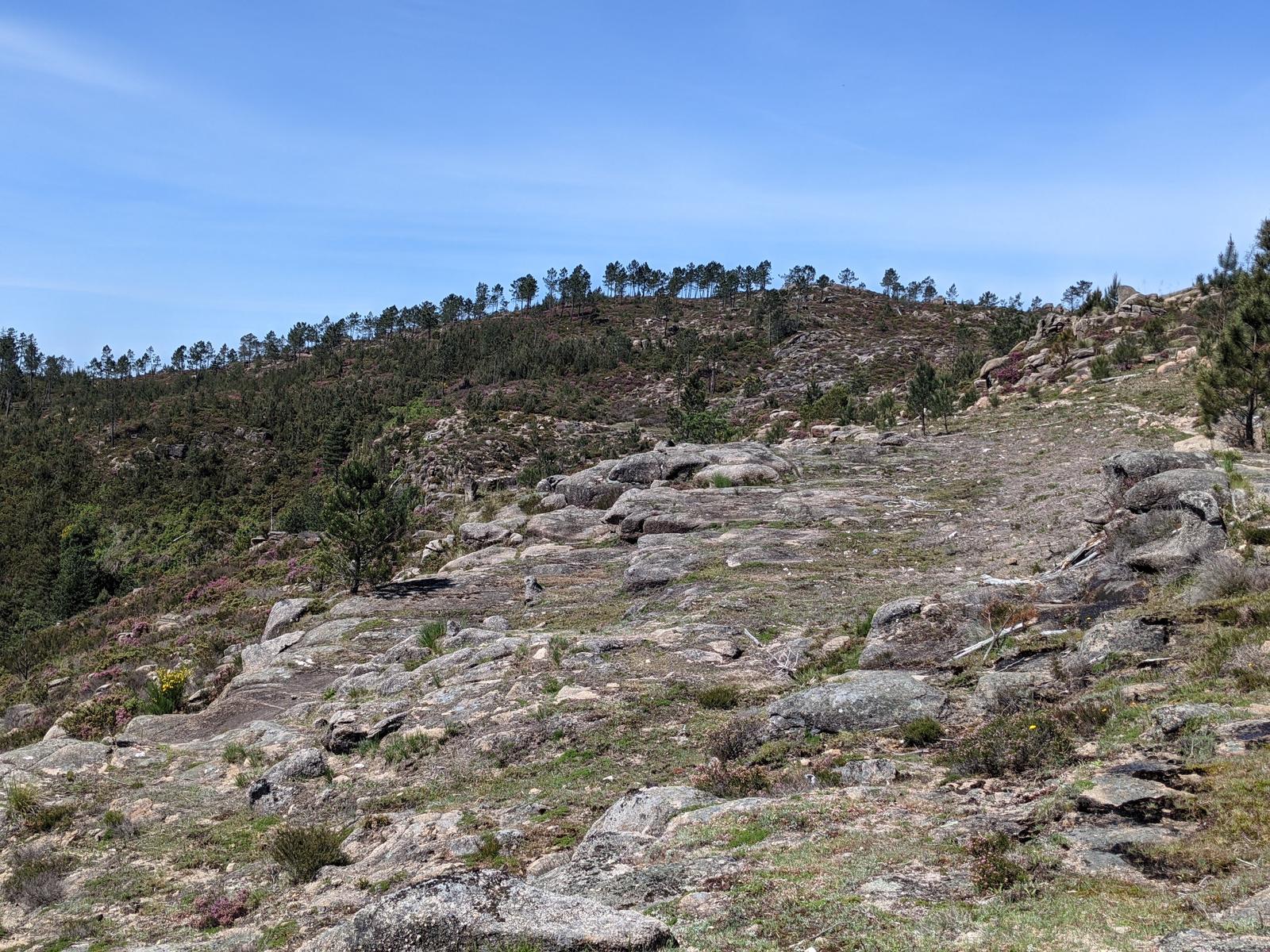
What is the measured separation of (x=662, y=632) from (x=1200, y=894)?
12.5 metres

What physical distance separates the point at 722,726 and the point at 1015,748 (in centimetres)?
448

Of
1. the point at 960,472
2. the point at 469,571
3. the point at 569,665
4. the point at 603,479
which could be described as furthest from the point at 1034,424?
the point at 569,665

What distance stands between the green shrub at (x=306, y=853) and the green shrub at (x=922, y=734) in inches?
288

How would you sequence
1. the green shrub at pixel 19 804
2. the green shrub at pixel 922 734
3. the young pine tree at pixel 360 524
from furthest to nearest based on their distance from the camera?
the young pine tree at pixel 360 524, the green shrub at pixel 19 804, the green shrub at pixel 922 734

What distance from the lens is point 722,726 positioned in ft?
39.0

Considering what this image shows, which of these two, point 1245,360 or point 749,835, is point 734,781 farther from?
point 1245,360

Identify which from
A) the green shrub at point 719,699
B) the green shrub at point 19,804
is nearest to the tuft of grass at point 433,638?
the green shrub at point 19,804

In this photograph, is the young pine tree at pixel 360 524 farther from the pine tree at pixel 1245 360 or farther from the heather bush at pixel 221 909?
the pine tree at pixel 1245 360

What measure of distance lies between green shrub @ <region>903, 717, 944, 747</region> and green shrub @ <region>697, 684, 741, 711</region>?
360 centimetres

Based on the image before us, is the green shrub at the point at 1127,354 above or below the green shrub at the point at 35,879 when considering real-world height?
above

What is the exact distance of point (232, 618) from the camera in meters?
35.8

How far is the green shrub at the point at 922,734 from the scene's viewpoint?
9820 millimetres

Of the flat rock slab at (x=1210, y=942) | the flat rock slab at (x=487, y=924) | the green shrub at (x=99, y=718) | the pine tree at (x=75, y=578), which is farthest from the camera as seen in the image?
the pine tree at (x=75, y=578)

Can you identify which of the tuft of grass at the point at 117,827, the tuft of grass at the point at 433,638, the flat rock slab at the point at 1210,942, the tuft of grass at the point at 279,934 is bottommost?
the tuft of grass at the point at 117,827
